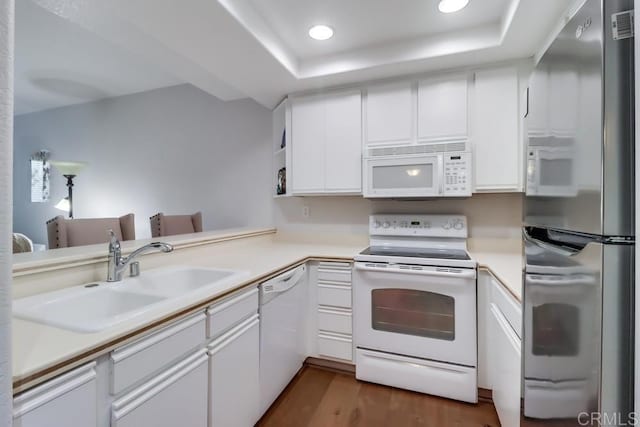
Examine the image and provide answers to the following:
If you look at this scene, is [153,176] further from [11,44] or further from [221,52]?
[11,44]

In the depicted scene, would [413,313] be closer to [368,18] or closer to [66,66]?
[368,18]

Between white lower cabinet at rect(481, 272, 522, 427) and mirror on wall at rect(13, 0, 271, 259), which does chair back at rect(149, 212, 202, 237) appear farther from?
white lower cabinet at rect(481, 272, 522, 427)

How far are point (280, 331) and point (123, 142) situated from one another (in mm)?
3566

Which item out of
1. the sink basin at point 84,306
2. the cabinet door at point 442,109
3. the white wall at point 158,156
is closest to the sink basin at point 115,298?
the sink basin at point 84,306

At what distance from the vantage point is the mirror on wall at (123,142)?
2.47 meters

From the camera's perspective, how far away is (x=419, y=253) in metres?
2.08

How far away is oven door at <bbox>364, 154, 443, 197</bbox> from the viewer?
6.64ft

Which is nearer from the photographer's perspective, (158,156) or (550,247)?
(550,247)

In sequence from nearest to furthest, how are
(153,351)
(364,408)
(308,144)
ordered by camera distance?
(153,351) < (364,408) < (308,144)

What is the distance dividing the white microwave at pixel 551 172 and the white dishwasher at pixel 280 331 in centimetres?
122

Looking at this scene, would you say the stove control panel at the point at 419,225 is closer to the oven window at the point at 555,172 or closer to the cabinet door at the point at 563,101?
the oven window at the point at 555,172

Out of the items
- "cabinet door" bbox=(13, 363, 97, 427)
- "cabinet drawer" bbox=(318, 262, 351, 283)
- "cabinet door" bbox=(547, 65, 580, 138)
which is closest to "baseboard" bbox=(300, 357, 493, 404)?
"cabinet drawer" bbox=(318, 262, 351, 283)

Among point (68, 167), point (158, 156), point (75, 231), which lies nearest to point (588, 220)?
point (75, 231)

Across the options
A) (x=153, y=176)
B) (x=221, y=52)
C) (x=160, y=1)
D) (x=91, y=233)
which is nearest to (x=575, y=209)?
(x=160, y=1)
